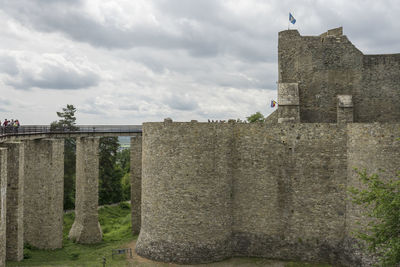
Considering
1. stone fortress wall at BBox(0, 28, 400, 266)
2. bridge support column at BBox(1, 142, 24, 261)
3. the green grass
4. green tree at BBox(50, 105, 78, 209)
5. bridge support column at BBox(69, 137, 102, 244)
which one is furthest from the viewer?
green tree at BBox(50, 105, 78, 209)

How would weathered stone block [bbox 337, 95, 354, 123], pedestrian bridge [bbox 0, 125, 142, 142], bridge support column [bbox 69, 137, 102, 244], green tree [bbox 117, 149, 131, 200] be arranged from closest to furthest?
weathered stone block [bbox 337, 95, 354, 123]
pedestrian bridge [bbox 0, 125, 142, 142]
bridge support column [bbox 69, 137, 102, 244]
green tree [bbox 117, 149, 131, 200]

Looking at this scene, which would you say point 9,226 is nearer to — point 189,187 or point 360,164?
point 189,187

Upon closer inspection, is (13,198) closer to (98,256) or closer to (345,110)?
(98,256)

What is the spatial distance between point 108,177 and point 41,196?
1966 centimetres

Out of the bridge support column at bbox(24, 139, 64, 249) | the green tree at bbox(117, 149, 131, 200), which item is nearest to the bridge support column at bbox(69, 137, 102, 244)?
the bridge support column at bbox(24, 139, 64, 249)

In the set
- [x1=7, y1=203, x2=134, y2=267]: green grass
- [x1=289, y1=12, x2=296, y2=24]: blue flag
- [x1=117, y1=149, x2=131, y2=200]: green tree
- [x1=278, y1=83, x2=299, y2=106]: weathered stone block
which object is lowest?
[x1=7, y1=203, x2=134, y2=267]: green grass

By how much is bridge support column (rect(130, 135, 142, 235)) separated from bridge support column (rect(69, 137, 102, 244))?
258 cm

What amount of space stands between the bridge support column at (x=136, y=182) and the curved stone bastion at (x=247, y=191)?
6.26m

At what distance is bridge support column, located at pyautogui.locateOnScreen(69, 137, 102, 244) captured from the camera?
87.0 feet

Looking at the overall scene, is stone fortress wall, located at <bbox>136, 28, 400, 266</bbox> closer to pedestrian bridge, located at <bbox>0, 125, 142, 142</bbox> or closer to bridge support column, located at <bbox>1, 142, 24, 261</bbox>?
bridge support column, located at <bbox>1, 142, 24, 261</bbox>

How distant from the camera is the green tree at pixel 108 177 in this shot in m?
43.8

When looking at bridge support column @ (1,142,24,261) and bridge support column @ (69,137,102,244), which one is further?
bridge support column @ (69,137,102,244)

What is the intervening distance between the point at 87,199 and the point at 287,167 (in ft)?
48.0

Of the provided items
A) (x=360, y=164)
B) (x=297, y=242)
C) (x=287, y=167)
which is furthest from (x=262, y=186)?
(x=360, y=164)
